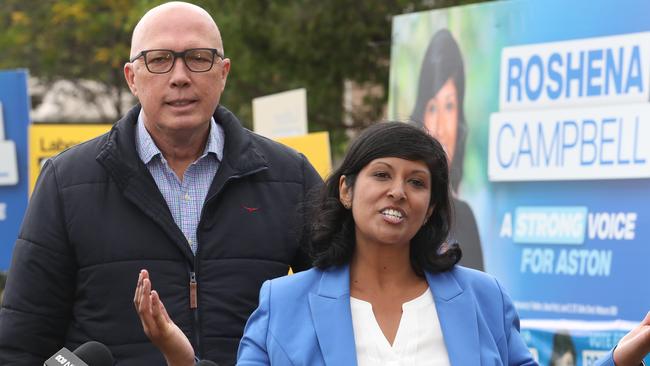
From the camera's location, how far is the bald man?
4270 millimetres

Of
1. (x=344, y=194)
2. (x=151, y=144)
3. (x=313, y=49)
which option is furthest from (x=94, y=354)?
(x=313, y=49)

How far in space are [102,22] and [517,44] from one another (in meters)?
14.1

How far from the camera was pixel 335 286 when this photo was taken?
11.5ft

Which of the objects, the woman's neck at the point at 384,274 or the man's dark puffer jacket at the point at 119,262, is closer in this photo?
the woman's neck at the point at 384,274

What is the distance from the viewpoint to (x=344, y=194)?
3.70m

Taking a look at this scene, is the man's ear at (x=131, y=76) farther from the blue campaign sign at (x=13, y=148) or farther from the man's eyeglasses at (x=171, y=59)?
the blue campaign sign at (x=13, y=148)

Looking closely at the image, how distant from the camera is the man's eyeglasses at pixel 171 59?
430cm

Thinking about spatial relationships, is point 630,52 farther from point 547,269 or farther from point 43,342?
point 43,342

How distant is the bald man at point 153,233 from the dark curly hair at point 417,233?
0.59 meters

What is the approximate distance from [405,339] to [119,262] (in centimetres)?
124

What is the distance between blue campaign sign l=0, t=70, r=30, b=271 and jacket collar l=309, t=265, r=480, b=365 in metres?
9.13

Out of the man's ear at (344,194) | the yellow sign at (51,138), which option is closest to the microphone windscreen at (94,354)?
the man's ear at (344,194)

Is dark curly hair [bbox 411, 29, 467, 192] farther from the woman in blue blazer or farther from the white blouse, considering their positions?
the white blouse

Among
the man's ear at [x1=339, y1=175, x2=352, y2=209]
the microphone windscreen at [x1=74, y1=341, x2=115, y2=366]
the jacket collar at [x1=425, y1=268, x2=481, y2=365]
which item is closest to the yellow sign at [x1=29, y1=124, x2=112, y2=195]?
the microphone windscreen at [x1=74, y1=341, x2=115, y2=366]
